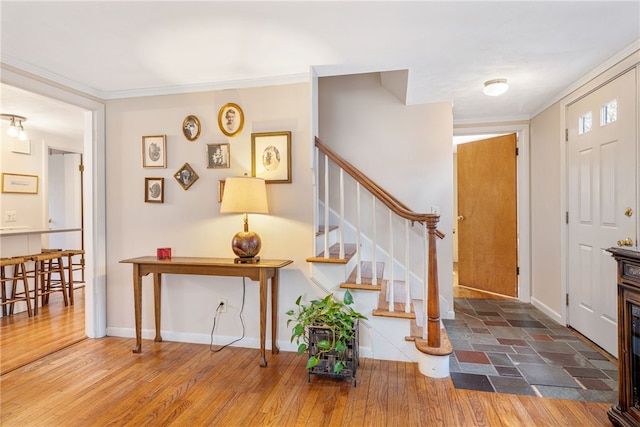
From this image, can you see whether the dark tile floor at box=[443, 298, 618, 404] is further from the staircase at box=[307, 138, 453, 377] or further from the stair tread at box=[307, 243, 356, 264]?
the stair tread at box=[307, 243, 356, 264]

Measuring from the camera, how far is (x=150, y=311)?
2982mm

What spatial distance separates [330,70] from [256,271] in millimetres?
1668

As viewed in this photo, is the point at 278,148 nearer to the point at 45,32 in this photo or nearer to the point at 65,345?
the point at 45,32

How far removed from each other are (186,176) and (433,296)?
225 centimetres

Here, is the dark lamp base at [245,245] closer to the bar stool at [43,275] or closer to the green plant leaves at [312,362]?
the green plant leaves at [312,362]

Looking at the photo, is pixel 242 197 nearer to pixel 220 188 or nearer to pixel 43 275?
pixel 220 188

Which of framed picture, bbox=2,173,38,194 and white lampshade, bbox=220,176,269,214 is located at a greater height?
framed picture, bbox=2,173,38,194

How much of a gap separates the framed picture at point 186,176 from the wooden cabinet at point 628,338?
295 centimetres

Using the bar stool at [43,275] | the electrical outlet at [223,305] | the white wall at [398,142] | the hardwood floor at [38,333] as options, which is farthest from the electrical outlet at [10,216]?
the white wall at [398,142]

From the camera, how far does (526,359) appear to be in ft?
8.20

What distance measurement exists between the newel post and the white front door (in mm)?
1394

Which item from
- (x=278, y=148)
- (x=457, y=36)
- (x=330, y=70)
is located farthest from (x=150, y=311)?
(x=457, y=36)

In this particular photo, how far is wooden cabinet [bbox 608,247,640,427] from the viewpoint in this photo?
1.62 metres

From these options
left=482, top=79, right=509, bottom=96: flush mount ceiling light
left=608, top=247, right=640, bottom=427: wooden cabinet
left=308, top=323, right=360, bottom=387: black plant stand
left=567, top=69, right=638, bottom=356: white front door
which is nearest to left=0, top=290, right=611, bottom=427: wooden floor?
left=308, top=323, right=360, bottom=387: black plant stand
